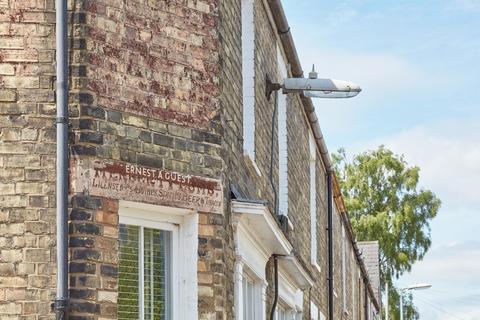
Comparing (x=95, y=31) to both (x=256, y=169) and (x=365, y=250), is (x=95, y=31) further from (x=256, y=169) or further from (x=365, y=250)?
(x=365, y=250)

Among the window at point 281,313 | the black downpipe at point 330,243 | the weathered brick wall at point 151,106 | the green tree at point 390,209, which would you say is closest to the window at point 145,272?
the weathered brick wall at point 151,106

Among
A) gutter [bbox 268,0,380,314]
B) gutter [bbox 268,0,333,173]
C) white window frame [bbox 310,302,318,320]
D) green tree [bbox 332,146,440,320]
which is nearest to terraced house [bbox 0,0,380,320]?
gutter [bbox 268,0,333,173]

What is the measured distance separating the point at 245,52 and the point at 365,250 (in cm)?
3054

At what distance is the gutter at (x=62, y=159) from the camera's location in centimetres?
991

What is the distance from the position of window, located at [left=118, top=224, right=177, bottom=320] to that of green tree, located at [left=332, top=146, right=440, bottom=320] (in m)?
40.4

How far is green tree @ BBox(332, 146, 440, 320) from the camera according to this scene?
2030 inches

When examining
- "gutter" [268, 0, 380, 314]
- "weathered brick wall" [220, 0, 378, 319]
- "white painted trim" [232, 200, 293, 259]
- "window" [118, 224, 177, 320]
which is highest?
"gutter" [268, 0, 380, 314]

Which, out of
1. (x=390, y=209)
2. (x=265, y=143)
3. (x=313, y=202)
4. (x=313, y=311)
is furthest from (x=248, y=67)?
(x=390, y=209)

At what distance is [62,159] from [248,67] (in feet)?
16.3

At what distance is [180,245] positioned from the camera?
37.4 ft

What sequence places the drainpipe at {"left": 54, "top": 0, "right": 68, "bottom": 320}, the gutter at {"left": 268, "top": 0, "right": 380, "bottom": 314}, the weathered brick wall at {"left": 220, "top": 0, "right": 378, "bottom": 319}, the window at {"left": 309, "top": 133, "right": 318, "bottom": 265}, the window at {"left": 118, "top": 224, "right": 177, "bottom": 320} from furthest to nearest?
the window at {"left": 309, "top": 133, "right": 318, "bottom": 265} → the gutter at {"left": 268, "top": 0, "right": 380, "bottom": 314} → the weathered brick wall at {"left": 220, "top": 0, "right": 378, "bottom": 319} → the window at {"left": 118, "top": 224, "right": 177, "bottom": 320} → the drainpipe at {"left": 54, "top": 0, "right": 68, "bottom": 320}

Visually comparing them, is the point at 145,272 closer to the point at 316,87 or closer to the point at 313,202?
the point at 316,87

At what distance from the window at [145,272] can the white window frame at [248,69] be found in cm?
330

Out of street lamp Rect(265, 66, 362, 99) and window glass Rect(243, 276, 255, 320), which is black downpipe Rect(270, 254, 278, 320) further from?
street lamp Rect(265, 66, 362, 99)
